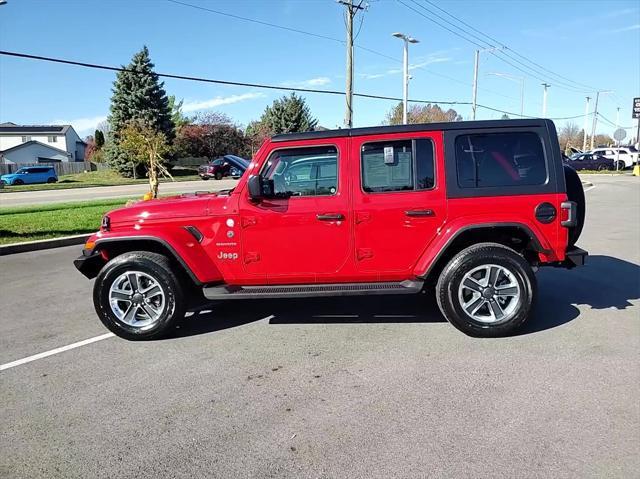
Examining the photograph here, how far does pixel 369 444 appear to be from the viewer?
2.88 m

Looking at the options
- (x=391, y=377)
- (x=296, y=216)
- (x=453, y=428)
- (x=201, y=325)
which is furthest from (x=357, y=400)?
(x=201, y=325)

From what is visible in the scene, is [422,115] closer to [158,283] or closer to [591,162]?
[591,162]

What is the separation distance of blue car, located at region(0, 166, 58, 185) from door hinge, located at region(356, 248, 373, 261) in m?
44.3

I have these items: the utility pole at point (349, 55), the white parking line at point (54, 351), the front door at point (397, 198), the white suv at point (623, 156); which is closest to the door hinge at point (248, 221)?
the front door at point (397, 198)

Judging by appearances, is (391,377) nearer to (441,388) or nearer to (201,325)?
(441,388)

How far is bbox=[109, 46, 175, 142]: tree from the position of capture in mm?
41719

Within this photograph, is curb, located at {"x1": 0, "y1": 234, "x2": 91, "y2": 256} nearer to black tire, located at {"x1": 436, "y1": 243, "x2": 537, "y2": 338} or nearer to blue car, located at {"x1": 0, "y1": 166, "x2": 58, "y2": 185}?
black tire, located at {"x1": 436, "y1": 243, "x2": 537, "y2": 338}

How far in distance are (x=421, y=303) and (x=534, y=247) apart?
1.47 m

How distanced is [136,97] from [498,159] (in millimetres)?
42942

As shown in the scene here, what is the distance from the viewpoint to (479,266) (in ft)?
14.6

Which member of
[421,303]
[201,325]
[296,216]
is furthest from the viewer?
[421,303]

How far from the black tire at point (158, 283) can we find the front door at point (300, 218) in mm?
715

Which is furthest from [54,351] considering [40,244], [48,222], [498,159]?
[48,222]

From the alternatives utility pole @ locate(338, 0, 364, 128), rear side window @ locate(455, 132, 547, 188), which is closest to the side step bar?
rear side window @ locate(455, 132, 547, 188)
